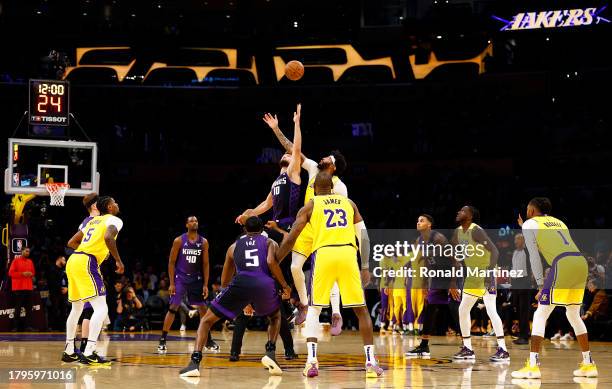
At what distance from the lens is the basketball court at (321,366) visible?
326 inches

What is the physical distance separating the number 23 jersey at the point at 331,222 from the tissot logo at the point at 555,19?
18.9 meters

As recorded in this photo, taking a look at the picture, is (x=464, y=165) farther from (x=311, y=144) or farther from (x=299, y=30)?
(x=299, y=30)

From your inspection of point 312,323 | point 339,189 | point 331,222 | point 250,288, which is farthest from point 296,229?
point 339,189

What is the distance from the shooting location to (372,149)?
95.1 feet

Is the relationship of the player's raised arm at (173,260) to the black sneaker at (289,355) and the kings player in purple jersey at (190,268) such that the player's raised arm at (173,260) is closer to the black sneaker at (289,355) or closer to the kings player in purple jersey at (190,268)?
the kings player in purple jersey at (190,268)

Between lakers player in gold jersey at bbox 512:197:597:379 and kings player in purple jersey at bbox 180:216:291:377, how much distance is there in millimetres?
→ 2757

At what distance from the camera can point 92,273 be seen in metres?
10.1

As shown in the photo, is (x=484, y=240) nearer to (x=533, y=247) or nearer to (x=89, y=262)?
(x=533, y=247)

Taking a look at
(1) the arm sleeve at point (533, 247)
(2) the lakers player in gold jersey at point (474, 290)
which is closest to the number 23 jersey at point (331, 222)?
(1) the arm sleeve at point (533, 247)

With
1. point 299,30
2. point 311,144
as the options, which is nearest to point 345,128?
point 311,144

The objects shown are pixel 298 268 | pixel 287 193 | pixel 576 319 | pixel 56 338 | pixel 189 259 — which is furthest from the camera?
pixel 56 338

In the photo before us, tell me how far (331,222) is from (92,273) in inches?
125

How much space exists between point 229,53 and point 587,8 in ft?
37.3

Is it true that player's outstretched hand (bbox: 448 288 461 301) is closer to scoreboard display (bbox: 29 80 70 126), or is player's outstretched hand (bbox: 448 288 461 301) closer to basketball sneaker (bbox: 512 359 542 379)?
basketball sneaker (bbox: 512 359 542 379)
